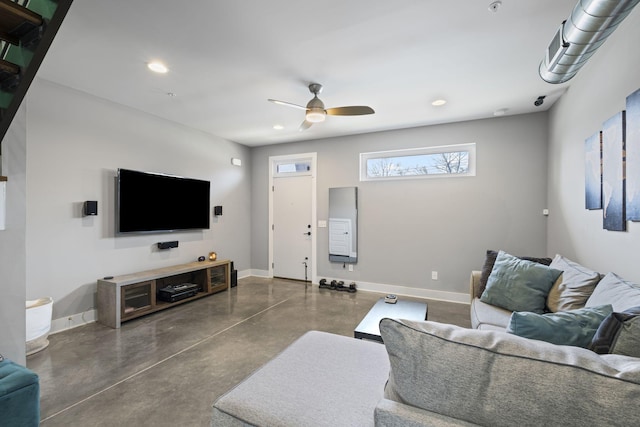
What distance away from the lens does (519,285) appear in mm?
2473

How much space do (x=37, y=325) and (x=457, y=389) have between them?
359 centimetres

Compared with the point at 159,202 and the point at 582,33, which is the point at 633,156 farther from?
the point at 159,202

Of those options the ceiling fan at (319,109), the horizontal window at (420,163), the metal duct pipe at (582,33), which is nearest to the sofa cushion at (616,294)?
the metal duct pipe at (582,33)

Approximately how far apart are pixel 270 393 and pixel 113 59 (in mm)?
3108

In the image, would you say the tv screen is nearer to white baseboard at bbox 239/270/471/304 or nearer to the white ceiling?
the white ceiling

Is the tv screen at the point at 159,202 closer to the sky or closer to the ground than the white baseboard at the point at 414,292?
closer to the sky

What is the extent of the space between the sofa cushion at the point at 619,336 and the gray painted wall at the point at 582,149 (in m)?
1.32

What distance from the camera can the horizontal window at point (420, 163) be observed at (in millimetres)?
4441

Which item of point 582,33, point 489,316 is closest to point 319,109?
point 582,33

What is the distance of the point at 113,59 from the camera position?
2652 millimetres

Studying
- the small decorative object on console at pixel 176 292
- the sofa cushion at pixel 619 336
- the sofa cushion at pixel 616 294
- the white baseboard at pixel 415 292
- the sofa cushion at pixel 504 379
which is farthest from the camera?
the white baseboard at pixel 415 292

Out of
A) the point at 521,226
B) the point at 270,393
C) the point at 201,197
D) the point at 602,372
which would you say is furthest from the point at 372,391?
the point at 201,197

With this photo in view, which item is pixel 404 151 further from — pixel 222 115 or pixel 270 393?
pixel 270 393

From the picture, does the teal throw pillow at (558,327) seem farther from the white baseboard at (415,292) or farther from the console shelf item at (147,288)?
the console shelf item at (147,288)
